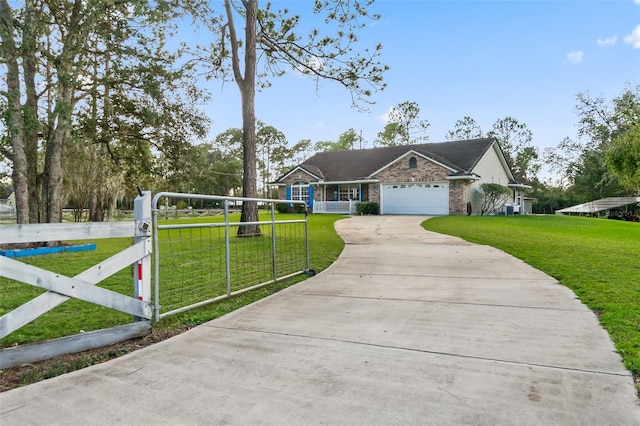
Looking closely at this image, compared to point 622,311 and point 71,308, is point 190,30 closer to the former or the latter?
point 71,308

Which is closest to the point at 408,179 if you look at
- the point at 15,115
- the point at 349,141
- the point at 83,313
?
the point at 15,115

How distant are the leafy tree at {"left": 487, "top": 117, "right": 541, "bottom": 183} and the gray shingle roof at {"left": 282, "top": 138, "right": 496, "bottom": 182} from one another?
21248 mm

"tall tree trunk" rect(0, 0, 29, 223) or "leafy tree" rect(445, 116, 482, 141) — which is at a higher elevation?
"leafy tree" rect(445, 116, 482, 141)

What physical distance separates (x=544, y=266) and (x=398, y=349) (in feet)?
16.8

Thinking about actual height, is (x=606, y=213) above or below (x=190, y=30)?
below

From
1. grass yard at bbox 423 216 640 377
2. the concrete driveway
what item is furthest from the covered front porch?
the concrete driveway

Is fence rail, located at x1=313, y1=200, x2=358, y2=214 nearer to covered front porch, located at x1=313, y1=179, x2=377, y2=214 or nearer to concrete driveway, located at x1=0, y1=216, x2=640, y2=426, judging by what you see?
covered front porch, located at x1=313, y1=179, x2=377, y2=214

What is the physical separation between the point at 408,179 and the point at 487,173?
Answer: 237 inches

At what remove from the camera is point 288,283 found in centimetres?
594

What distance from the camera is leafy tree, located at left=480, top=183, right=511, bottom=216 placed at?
78.5ft

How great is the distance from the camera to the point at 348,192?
2862cm

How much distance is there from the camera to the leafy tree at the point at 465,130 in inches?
1783

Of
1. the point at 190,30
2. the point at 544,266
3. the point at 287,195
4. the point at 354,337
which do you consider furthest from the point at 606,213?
the point at 354,337

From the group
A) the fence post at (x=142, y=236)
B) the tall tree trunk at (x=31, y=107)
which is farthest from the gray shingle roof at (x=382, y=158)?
the fence post at (x=142, y=236)
